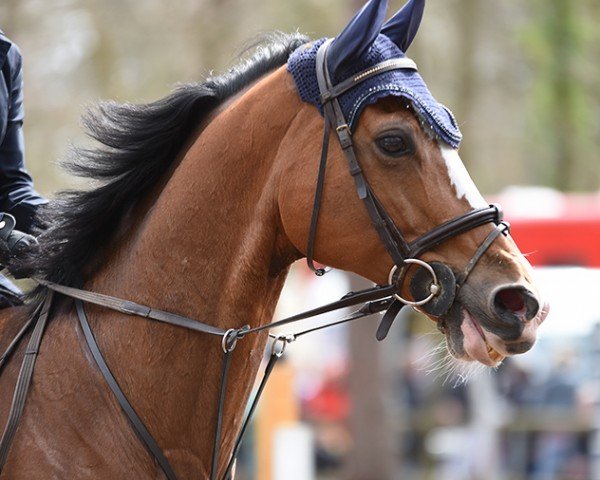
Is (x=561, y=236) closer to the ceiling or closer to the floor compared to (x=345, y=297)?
closer to the ceiling

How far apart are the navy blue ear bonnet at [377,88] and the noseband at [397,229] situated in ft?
0.08

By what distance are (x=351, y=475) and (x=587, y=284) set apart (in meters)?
4.08

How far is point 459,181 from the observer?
364 cm

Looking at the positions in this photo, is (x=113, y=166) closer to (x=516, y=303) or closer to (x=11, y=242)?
(x=11, y=242)

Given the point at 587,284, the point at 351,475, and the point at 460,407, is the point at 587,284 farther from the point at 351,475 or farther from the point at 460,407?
the point at 351,475

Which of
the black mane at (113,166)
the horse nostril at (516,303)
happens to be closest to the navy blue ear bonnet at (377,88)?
the black mane at (113,166)

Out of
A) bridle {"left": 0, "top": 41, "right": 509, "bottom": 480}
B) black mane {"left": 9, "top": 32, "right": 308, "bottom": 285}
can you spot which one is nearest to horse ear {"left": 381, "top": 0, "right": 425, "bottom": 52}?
bridle {"left": 0, "top": 41, "right": 509, "bottom": 480}

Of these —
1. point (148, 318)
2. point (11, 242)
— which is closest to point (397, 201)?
point (148, 318)

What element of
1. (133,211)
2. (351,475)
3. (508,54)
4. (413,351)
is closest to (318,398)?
(413,351)

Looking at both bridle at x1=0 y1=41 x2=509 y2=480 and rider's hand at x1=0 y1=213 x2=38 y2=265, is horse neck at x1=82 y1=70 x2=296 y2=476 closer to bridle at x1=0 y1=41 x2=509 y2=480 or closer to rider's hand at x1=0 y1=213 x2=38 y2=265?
bridle at x1=0 y1=41 x2=509 y2=480

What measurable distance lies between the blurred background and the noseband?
6922mm

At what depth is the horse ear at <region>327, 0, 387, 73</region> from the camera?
3.68 meters

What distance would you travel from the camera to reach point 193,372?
3.79 meters

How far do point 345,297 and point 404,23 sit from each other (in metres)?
1.07
